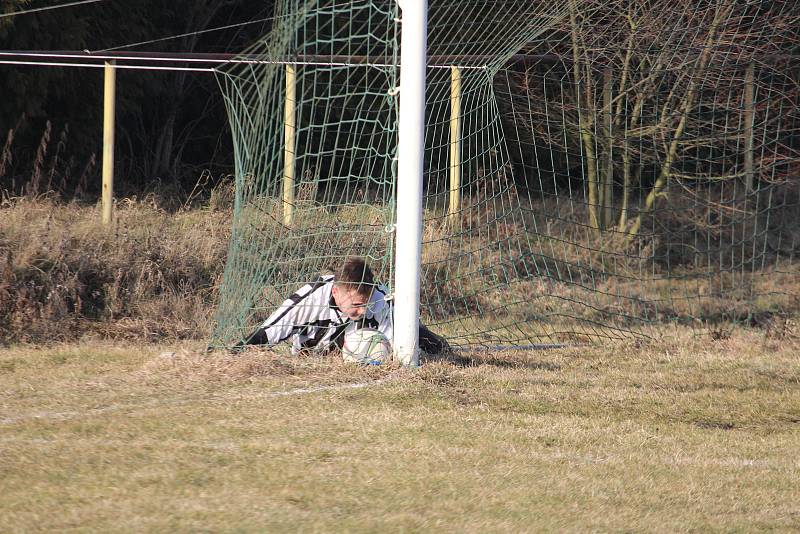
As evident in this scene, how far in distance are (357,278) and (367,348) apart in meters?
0.49

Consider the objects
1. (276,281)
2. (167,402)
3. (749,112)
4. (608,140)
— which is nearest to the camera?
(167,402)

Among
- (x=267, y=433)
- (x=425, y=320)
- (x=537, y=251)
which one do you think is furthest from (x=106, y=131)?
(x=267, y=433)

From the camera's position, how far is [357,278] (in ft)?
22.8

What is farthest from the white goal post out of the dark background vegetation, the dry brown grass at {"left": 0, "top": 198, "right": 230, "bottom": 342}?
the dark background vegetation

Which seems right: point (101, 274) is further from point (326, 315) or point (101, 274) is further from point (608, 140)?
point (608, 140)

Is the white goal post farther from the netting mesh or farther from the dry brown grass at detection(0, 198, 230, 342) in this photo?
the dry brown grass at detection(0, 198, 230, 342)

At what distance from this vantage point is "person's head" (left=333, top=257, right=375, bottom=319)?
6.95m

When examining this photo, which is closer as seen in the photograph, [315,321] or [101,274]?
[315,321]

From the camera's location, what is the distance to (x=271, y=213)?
28.3 feet

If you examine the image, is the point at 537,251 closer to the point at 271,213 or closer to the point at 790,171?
the point at 790,171

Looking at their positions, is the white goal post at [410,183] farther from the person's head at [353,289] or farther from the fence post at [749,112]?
the fence post at [749,112]

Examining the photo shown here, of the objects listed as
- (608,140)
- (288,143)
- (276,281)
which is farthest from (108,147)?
(608,140)

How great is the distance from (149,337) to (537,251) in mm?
5533

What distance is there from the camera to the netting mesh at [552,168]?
8.39 m
